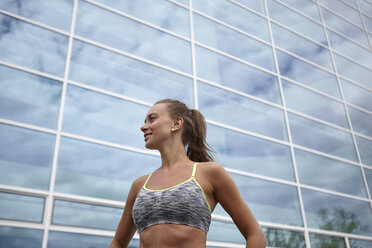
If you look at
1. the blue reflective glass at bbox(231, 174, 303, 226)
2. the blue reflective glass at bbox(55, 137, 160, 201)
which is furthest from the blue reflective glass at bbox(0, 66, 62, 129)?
the blue reflective glass at bbox(231, 174, 303, 226)

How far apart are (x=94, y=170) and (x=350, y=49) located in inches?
373

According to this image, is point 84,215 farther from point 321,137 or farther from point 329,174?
point 321,137

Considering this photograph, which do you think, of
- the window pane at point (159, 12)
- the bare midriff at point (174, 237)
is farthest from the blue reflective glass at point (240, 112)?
the bare midriff at point (174, 237)

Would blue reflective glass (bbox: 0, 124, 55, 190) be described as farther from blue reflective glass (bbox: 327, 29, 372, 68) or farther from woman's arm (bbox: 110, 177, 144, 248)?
blue reflective glass (bbox: 327, 29, 372, 68)

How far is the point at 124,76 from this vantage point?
262 inches

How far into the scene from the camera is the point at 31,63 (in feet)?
18.7

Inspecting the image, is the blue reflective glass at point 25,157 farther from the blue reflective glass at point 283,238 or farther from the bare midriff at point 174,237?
the blue reflective glass at point 283,238

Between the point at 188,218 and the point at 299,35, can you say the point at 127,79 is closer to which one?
the point at 188,218

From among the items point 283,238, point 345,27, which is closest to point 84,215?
point 283,238

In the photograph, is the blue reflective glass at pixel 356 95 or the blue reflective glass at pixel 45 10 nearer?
the blue reflective glass at pixel 45 10

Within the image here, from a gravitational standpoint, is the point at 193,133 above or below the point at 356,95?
below

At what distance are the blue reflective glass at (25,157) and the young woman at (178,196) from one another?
3.50 m

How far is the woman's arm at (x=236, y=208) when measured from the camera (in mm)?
1567

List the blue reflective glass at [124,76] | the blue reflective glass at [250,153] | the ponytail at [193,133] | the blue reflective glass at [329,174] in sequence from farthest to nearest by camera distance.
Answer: the blue reflective glass at [329,174], the blue reflective glass at [250,153], the blue reflective glass at [124,76], the ponytail at [193,133]
